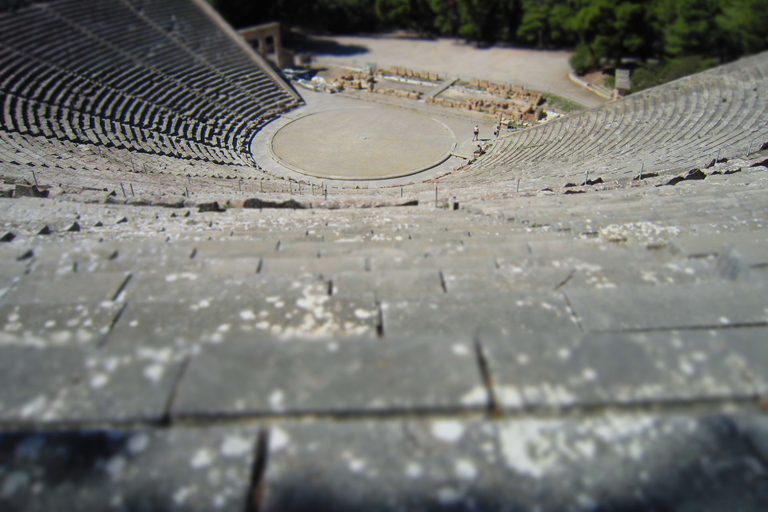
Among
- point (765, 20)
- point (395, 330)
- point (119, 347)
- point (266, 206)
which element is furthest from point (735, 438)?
point (765, 20)

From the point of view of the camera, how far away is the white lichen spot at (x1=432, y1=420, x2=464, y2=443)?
1.67 metres

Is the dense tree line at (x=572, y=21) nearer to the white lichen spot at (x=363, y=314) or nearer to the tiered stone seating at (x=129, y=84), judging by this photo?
the tiered stone seating at (x=129, y=84)

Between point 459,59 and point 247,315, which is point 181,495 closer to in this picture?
point 247,315

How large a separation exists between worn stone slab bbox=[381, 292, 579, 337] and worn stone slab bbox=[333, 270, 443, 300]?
0.44 meters

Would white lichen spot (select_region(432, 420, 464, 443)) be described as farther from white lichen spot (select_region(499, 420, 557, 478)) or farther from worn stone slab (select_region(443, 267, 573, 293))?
worn stone slab (select_region(443, 267, 573, 293))

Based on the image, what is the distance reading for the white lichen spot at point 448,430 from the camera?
5.49 ft

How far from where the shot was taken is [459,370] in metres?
1.82

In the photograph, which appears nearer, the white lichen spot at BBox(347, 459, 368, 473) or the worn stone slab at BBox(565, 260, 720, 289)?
the white lichen spot at BBox(347, 459, 368, 473)

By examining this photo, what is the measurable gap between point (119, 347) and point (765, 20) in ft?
90.6

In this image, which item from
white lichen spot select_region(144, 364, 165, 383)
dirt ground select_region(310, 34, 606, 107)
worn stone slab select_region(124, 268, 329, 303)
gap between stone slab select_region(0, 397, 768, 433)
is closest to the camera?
gap between stone slab select_region(0, 397, 768, 433)

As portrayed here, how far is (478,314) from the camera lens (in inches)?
117

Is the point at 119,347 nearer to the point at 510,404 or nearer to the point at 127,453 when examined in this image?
the point at 127,453

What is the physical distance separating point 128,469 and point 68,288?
2304mm

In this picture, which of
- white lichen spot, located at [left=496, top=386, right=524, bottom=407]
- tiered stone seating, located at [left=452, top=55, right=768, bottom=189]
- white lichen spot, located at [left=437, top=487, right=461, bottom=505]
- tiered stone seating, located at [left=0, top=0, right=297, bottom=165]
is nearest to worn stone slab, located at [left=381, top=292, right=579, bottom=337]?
white lichen spot, located at [left=496, top=386, right=524, bottom=407]
